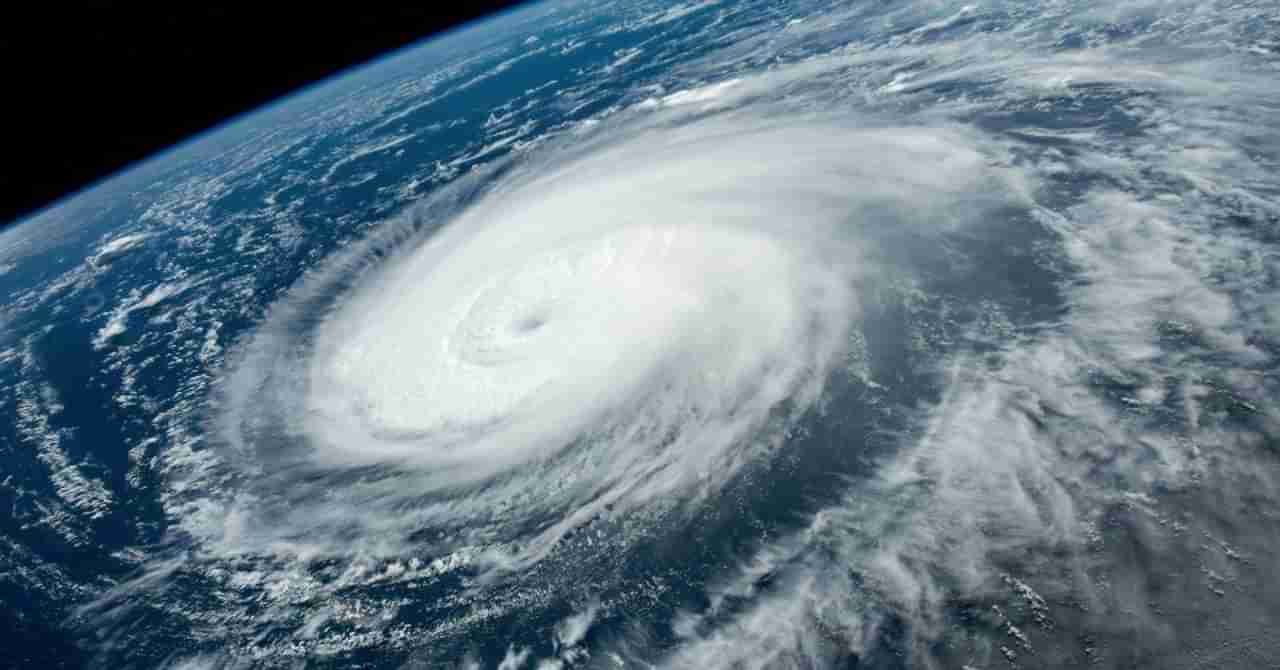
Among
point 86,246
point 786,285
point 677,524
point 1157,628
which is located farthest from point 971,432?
point 86,246

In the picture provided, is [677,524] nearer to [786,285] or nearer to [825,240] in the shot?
[786,285]

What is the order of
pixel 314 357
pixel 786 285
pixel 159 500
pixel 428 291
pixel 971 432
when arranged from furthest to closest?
pixel 428 291 < pixel 314 357 < pixel 786 285 < pixel 159 500 < pixel 971 432

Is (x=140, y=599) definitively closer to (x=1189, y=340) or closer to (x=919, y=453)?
(x=919, y=453)

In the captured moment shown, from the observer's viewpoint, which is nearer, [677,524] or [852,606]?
[852,606]

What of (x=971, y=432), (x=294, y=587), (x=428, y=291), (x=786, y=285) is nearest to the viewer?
(x=971, y=432)

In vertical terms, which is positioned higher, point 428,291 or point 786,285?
point 428,291

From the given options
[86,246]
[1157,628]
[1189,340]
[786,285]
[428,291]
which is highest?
[86,246]
